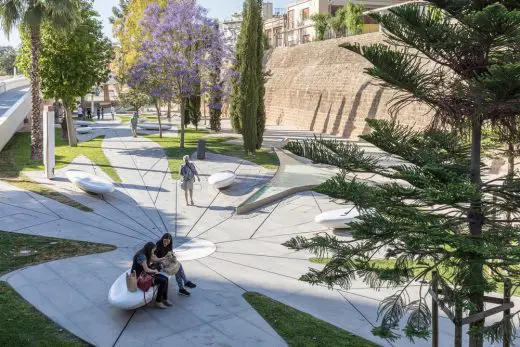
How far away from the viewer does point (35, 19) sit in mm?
19391

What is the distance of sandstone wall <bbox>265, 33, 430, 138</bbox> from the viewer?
2555 cm

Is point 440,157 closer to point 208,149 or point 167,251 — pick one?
point 167,251

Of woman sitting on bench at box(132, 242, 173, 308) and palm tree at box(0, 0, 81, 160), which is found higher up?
palm tree at box(0, 0, 81, 160)

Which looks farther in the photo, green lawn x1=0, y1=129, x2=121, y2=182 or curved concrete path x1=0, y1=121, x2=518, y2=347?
green lawn x1=0, y1=129, x2=121, y2=182

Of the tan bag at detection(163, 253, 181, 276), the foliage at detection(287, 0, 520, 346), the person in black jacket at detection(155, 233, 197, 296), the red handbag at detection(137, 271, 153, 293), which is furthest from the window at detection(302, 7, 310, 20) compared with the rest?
the foliage at detection(287, 0, 520, 346)

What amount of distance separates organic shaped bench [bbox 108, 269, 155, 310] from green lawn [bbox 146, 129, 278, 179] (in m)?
9.73

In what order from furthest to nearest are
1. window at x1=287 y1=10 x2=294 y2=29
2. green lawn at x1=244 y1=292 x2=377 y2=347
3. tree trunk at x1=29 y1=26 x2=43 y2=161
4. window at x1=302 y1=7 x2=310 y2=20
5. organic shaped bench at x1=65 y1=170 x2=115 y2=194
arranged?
window at x1=287 y1=10 x2=294 y2=29
window at x1=302 y1=7 x2=310 y2=20
tree trunk at x1=29 y1=26 x2=43 y2=161
organic shaped bench at x1=65 y1=170 x2=115 y2=194
green lawn at x1=244 y1=292 x2=377 y2=347

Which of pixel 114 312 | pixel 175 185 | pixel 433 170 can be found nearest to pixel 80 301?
pixel 114 312

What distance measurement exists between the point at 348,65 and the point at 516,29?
2492 centimetres

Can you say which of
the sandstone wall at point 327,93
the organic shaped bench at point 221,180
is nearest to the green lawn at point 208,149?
the organic shaped bench at point 221,180

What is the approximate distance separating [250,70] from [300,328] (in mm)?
15218

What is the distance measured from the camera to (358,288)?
30.6 ft

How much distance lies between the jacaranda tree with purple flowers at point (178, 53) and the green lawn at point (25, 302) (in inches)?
476

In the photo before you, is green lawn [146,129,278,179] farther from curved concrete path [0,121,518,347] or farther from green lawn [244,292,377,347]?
green lawn [244,292,377,347]
